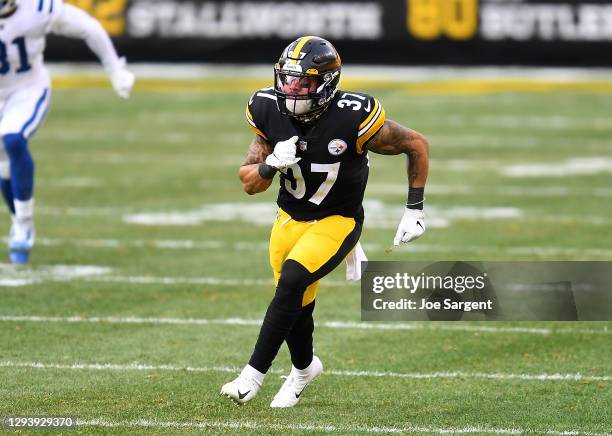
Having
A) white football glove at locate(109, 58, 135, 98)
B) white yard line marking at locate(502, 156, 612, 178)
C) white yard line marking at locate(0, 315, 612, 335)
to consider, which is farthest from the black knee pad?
white yard line marking at locate(502, 156, 612, 178)

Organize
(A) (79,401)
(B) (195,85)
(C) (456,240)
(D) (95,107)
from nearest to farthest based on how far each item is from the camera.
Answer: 1. (A) (79,401)
2. (C) (456,240)
3. (D) (95,107)
4. (B) (195,85)

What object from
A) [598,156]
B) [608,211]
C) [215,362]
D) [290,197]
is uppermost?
[290,197]

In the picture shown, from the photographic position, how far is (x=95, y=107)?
61.1ft

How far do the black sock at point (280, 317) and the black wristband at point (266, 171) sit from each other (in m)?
0.40

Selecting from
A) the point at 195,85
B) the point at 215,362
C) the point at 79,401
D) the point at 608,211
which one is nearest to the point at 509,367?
the point at 215,362

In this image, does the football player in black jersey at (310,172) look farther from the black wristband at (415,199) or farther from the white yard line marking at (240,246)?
the white yard line marking at (240,246)

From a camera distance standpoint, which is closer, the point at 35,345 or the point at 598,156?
the point at 35,345

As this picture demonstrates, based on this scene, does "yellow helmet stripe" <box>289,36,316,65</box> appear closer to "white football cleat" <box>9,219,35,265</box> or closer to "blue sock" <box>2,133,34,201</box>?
"blue sock" <box>2,133,34,201</box>

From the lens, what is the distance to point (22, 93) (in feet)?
30.2

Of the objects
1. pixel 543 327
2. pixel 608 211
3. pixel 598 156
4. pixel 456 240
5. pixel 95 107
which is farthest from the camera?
pixel 95 107

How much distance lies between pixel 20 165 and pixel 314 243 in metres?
4.00

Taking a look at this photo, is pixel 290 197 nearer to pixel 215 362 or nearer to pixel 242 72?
pixel 215 362

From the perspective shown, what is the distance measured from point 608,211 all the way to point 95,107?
9392 mm

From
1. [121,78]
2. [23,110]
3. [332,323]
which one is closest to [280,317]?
[332,323]
